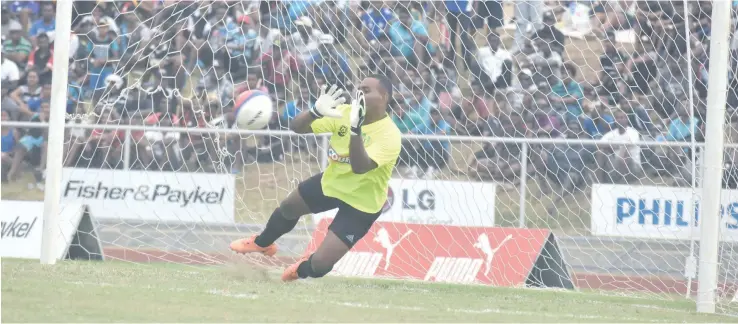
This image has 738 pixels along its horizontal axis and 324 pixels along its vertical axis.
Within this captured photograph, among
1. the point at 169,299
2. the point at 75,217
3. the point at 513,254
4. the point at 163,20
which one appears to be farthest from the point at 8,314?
the point at 163,20

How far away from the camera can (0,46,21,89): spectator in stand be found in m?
16.0

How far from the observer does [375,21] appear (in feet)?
45.1

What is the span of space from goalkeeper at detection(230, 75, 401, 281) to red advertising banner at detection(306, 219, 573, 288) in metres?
2.56

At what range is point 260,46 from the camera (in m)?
13.9

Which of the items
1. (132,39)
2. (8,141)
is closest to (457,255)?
(132,39)

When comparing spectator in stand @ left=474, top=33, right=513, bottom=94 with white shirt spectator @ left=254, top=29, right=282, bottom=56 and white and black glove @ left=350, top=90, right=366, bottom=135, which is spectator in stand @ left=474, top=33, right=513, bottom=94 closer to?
white shirt spectator @ left=254, top=29, right=282, bottom=56

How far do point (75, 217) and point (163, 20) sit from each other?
2.57m

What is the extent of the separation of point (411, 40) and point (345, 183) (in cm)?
544

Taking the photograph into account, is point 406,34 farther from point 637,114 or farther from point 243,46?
point 637,114

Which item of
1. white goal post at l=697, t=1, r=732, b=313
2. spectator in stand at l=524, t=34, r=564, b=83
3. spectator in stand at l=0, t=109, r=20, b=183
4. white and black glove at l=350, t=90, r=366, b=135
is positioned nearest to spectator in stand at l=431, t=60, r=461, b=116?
spectator in stand at l=524, t=34, r=564, b=83

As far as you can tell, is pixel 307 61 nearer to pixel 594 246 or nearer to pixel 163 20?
pixel 163 20

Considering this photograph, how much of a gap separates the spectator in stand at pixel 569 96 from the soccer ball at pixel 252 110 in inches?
215

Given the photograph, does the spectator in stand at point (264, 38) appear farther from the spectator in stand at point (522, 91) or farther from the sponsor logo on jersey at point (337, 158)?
the sponsor logo on jersey at point (337, 158)

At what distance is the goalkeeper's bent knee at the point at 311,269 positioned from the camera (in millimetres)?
8820
